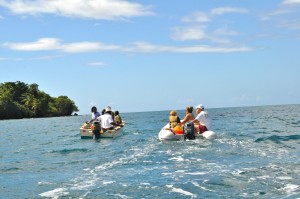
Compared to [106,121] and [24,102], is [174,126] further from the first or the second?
[24,102]

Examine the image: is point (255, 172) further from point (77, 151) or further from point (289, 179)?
point (77, 151)

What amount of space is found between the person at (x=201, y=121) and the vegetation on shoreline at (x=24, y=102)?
120699mm

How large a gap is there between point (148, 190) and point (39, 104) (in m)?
148

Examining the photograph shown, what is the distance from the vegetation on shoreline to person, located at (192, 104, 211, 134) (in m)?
121

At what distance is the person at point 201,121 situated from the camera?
2319 cm

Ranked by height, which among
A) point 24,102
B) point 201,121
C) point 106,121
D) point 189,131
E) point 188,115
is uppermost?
point 24,102

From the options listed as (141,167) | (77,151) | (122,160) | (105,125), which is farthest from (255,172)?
(105,125)

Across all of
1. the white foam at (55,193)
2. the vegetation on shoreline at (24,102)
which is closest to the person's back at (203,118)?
the white foam at (55,193)

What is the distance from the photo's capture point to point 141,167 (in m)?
14.5

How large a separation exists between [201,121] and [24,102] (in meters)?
138

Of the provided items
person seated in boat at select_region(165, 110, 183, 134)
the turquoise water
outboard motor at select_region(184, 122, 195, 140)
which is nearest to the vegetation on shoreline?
person seated in boat at select_region(165, 110, 183, 134)

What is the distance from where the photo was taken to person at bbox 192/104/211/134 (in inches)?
913

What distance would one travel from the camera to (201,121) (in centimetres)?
2348

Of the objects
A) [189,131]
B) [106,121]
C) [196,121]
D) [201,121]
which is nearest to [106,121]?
[106,121]
